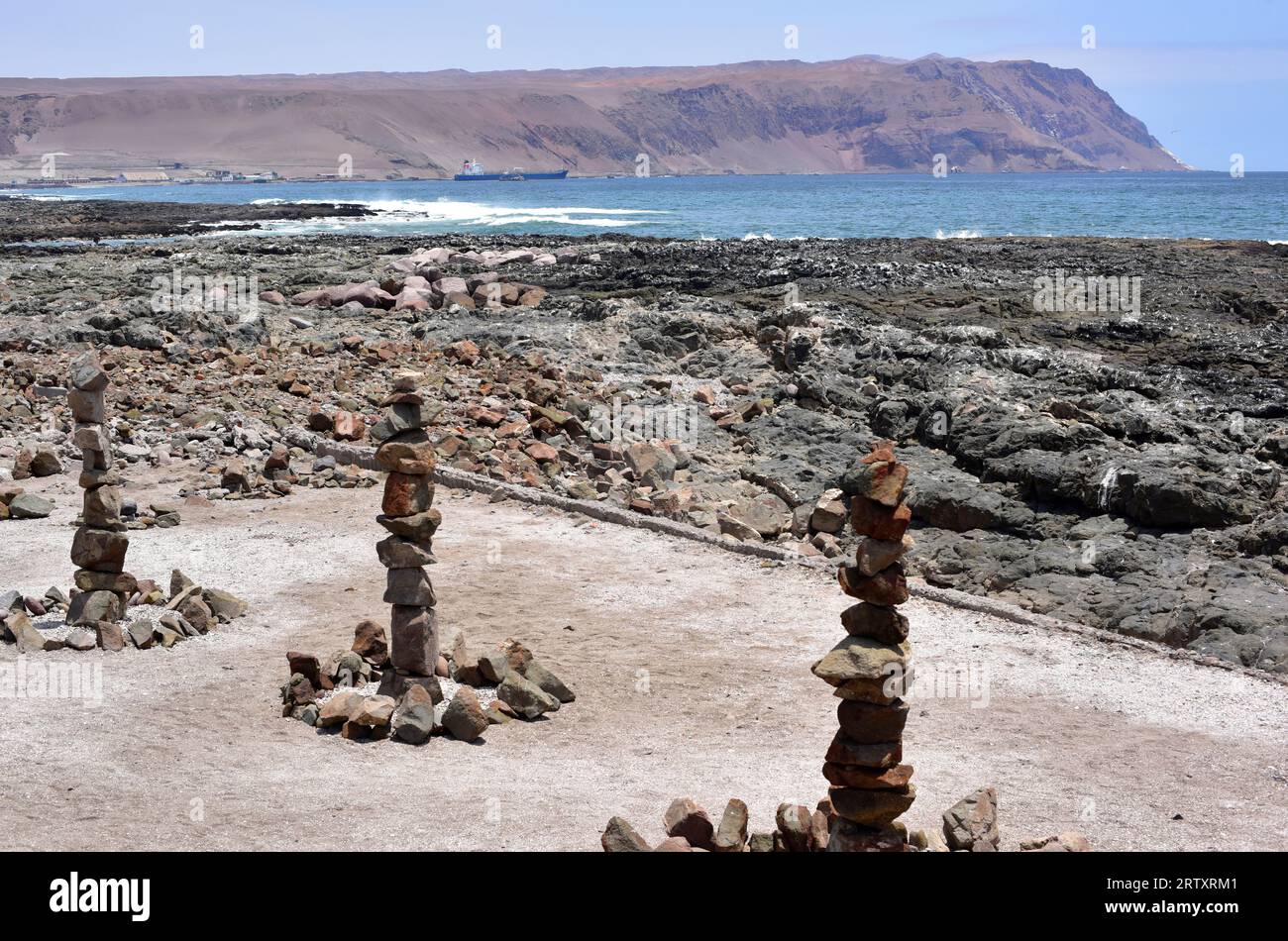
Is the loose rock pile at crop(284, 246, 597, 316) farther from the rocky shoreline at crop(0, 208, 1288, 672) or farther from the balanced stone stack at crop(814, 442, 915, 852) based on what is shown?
the balanced stone stack at crop(814, 442, 915, 852)

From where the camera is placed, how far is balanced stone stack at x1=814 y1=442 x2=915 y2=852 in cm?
607

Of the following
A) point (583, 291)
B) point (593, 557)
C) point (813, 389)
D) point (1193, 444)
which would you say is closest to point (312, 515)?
point (593, 557)

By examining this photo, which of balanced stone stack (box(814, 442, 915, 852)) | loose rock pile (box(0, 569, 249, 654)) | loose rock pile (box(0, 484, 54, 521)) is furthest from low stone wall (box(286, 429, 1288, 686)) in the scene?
balanced stone stack (box(814, 442, 915, 852))

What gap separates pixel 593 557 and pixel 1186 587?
5.40 meters

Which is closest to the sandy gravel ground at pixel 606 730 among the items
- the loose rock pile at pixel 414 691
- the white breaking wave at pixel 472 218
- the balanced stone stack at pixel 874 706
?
the loose rock pile at pixel 414 691

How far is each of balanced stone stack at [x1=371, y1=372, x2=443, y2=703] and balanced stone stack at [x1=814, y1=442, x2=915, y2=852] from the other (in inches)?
135

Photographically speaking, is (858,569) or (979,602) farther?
(979,602)

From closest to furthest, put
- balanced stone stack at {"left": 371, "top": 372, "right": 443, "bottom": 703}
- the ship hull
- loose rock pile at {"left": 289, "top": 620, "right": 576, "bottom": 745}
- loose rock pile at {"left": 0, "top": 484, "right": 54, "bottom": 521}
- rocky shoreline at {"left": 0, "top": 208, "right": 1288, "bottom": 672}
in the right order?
loose rock pile at {"left": 289, "top": 620, "right": 576, "bottom": 745}
balanced stone stack at {"left": 371, "top": 372, "right": 443, "bottom": 703}
rocky shoreline at {"left": 0, "top": 208, "right": 1288, "bottom": 672}
loose rock pile at {"left": 0, "top": 484, "right": 54, "bottom": 521}
the ship hull

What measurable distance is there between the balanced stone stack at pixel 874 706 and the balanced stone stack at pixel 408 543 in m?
3.43

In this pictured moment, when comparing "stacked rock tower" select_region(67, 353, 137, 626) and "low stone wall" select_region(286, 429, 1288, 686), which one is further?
"stacked rock tower" select_region(67, 353, 137, 626)

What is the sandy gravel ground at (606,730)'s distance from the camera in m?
6.79

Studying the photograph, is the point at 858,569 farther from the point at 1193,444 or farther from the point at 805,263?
the point at 805,263

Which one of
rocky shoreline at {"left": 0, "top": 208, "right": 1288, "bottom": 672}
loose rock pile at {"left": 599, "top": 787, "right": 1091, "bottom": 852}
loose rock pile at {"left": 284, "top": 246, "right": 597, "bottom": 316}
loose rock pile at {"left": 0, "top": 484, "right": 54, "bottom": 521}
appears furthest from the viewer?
loose rock pile at {"left": 284, "top": 246, "right": 597, "bottom": 316}

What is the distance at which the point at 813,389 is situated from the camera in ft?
63.2
